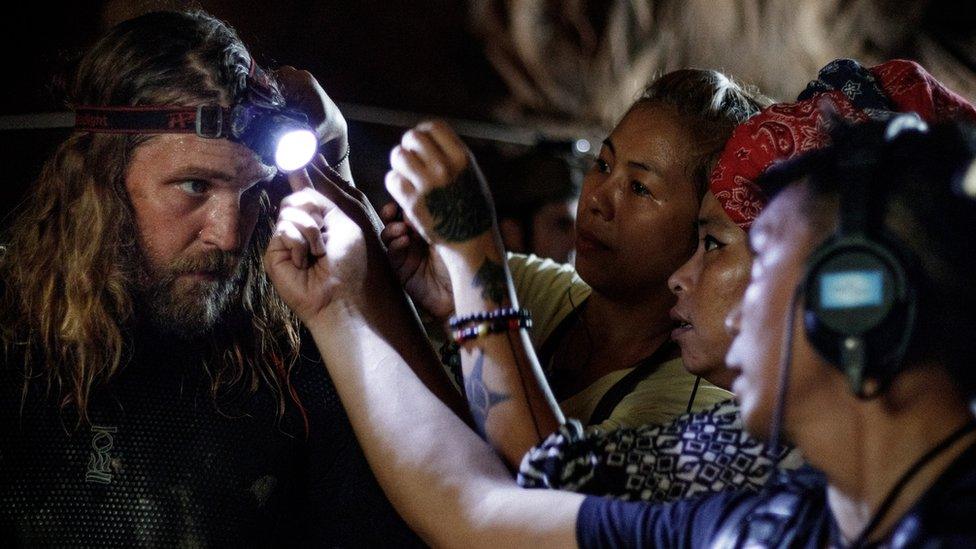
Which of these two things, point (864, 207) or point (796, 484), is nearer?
point (864, 207)

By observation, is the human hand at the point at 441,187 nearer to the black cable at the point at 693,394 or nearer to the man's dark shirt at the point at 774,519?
the man's dark shirt at the point at 774,519

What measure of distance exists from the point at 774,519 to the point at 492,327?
0.64 m

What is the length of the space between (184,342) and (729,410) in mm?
1141

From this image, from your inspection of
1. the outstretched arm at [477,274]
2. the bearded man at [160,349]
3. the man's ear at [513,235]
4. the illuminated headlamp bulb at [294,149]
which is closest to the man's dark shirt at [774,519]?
the outstretched arm at [477,274]

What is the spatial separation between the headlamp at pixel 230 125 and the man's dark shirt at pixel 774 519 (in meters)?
0.93

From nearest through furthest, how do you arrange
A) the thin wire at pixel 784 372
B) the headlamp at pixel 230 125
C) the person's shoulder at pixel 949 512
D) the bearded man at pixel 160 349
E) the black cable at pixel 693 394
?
the person's shoulder at pixel 949 512
the thin wire at pixel 784 372
the bearded man at pixel 160 349
the headlamp at pixel 230 125
the black cable at pixel 693 394

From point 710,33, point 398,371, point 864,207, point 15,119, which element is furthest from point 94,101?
point 710,33

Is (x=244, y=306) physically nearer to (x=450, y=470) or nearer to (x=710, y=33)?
(x=450, y=470)

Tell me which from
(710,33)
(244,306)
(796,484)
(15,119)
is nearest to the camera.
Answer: (796,484)

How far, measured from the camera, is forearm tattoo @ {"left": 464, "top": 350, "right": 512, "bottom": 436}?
1803 mm

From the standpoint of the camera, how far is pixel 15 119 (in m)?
3.09

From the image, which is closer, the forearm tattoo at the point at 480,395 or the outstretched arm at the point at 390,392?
the outstretched arm at the point at 390,392

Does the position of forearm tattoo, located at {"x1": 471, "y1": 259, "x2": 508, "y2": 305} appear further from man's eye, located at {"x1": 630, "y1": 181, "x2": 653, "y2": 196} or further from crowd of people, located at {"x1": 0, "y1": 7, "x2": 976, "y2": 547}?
man's eye, located at {"x1": 630, "y1": 181, "x2": 653, "y2": 196}

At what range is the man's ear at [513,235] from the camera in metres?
4.86
